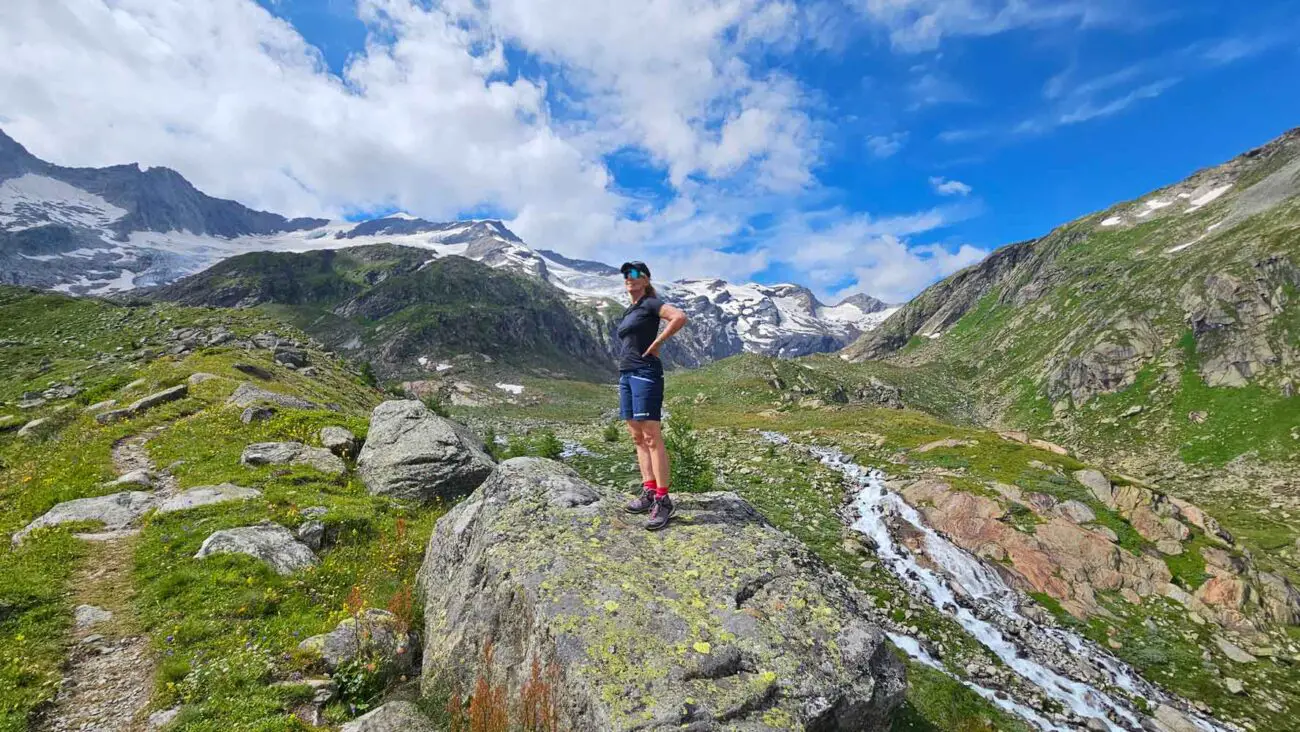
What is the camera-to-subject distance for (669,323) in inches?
432

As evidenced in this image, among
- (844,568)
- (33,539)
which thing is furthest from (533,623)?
(844,568)

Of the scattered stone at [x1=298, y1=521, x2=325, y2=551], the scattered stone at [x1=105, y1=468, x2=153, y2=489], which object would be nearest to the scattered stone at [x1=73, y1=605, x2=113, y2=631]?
the scattered stone at [x1=298, y1=521, x2=325, y2=551]

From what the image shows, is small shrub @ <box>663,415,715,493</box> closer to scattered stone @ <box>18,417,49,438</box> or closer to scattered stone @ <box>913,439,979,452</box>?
scattered stone @ <box>913,439,979,452</box>

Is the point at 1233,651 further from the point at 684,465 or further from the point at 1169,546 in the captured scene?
the point at 684,465

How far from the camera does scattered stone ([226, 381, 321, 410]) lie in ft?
88.5

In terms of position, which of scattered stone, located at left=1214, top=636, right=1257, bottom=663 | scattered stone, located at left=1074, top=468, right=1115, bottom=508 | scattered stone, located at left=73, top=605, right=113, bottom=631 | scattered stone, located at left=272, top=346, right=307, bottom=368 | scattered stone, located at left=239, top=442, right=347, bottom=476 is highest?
scattered stone, located at left=272, top=346, right=307, bottom=368

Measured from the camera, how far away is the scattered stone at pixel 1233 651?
910 inches

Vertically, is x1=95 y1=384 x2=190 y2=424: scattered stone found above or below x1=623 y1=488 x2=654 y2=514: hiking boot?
above

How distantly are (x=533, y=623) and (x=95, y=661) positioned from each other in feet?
25.1

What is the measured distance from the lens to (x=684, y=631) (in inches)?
314

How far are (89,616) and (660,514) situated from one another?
11.1 m

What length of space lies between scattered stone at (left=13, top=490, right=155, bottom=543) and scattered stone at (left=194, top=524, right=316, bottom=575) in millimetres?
4162

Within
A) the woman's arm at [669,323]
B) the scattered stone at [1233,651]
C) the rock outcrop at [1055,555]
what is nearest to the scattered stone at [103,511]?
the woman's arm at [669,323]

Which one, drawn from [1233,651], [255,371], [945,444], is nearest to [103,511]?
[255,371]
